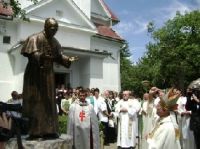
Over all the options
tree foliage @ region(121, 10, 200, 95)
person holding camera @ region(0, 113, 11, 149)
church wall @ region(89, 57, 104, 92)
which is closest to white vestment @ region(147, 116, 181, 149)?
person holding camera @ region(0, 113, 11, 149)

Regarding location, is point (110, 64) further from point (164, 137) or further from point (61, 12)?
point (164, 137)

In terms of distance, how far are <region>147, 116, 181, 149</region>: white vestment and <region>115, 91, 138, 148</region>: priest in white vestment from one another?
23.0 feet

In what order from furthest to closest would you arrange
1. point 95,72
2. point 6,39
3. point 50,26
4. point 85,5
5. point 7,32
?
point 85,5
point 95,72
point 6,39
point 7,32
point 50,26

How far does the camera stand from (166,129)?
680 cm

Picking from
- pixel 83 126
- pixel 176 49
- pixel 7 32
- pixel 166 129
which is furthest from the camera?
pixel 176 49

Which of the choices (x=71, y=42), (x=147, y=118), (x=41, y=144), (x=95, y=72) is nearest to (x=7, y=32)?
(x=71, y=42)

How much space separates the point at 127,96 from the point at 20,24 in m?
14.3

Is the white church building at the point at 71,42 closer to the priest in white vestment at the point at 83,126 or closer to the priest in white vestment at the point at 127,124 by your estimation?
the priest in white vestment at the point at 127,124

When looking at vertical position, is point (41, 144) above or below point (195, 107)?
below

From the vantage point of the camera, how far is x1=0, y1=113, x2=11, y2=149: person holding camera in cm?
631

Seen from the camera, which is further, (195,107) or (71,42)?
(71,42)

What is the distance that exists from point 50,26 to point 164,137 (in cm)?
236

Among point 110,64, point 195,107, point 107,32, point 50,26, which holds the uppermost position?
point 107,32

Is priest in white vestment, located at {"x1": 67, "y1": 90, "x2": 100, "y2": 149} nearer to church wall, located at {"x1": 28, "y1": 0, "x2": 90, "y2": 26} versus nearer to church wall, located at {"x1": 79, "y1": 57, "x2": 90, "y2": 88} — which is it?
church wall, located at {"x1": 28, "y1": 0, "x2": 90, "y2": 26}
